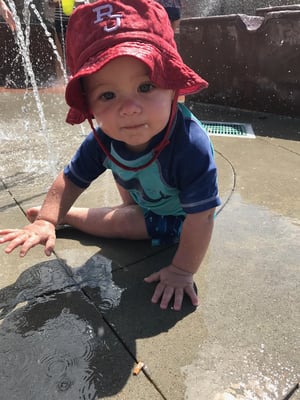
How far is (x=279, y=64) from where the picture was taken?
4.35 meters

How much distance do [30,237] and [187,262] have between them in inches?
25.0

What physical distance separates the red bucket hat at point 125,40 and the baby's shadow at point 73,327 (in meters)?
0.81

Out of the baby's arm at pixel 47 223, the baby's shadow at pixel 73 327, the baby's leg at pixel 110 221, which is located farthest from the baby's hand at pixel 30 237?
the baby's leg at pixel 110 221

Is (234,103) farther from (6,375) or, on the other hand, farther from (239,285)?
(6,375)

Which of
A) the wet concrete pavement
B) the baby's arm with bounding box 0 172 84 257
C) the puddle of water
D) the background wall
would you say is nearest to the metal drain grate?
the wet concrete pavement

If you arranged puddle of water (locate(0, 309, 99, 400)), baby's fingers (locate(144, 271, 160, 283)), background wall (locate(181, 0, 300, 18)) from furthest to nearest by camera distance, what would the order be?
background wall (locate(181, 0, 300, 18))
baby's fingers (locate(144, 271, 160, 283))
puddle of water (locate(0, 309, 99, 400))

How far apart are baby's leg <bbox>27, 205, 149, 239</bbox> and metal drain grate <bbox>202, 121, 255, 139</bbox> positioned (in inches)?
78.7

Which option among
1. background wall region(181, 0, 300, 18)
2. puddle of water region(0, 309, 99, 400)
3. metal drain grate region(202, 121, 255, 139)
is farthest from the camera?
background wall region(181, 0, 300, 18)

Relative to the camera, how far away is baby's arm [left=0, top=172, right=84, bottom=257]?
151 centimetres

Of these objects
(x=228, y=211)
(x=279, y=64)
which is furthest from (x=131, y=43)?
(x=279, y=64)

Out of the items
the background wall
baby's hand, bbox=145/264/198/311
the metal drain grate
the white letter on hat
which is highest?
the white letter on hat

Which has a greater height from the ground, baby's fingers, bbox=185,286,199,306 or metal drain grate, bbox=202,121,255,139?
baby's fingers, bbox=185,286,199,306

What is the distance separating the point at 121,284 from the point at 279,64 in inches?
139

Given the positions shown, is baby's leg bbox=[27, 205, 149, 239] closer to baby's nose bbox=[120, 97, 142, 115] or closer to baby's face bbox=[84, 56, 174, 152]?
baby's face bbox=[84, 56, 174, 152]
